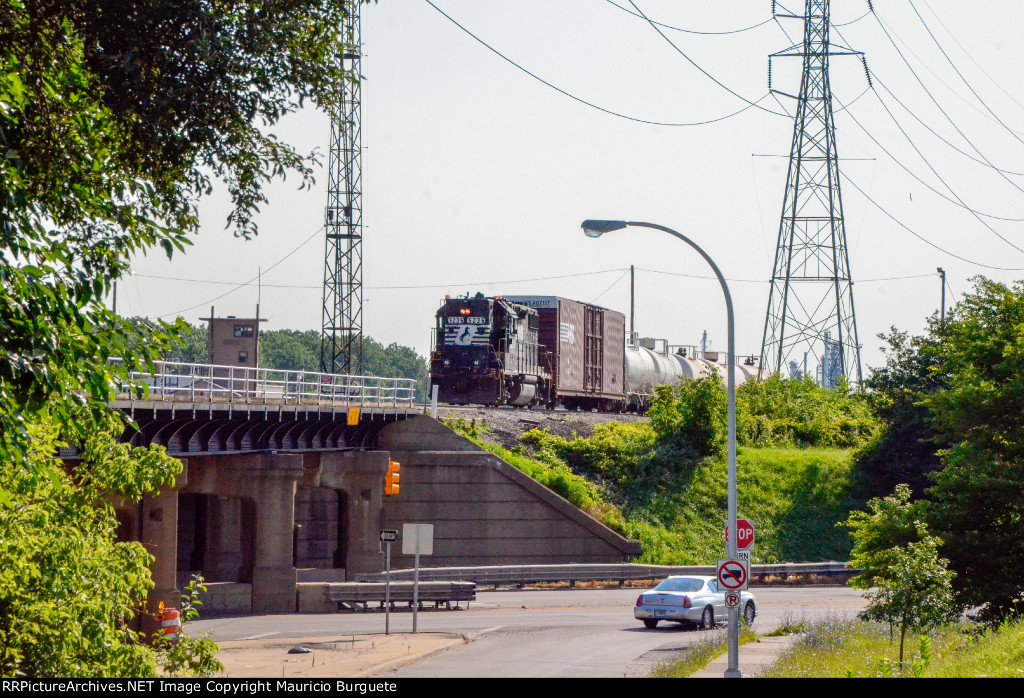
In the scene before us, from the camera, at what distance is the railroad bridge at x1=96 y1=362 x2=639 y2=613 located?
38.4 m

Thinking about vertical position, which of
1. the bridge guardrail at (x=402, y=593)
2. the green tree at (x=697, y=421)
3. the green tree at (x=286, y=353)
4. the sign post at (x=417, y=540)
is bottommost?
the bridge guardrail at (x=402, y=593)

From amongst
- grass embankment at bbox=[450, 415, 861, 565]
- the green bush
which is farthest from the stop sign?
the green bush

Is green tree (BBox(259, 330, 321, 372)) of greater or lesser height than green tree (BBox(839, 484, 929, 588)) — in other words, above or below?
above

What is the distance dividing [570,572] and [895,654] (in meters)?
23.0

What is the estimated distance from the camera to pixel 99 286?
10.4 metres

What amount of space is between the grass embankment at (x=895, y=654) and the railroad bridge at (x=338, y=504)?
697 inches

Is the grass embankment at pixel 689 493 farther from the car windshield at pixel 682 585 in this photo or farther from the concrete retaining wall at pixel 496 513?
the car windshield at pixel 682 585

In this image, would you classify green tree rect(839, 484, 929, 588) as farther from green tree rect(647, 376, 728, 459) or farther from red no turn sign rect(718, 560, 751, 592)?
green tree rect(647, 376, 728, 459)

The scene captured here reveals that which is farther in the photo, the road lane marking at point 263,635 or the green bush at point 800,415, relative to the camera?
the green bush at point 800,415

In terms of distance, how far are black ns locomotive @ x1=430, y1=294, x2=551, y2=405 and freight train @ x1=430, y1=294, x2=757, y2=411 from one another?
0.04 metres

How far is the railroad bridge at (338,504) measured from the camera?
38438mm

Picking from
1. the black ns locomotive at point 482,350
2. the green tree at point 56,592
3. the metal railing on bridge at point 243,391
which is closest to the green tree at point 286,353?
the black ns locomotive at point 482,350

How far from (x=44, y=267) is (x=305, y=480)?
3320 centimetres
